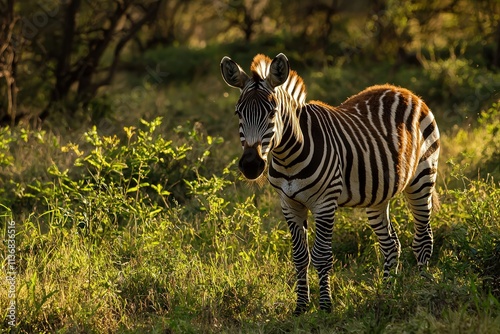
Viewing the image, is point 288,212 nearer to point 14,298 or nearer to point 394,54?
point 14,298

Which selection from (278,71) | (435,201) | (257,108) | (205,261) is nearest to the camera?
(257,108)

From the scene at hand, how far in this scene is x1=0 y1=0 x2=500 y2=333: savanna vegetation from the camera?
562 cm

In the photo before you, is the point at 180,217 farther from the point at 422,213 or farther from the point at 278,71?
the point at 278,71

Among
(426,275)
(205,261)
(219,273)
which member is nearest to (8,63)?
(205,261)

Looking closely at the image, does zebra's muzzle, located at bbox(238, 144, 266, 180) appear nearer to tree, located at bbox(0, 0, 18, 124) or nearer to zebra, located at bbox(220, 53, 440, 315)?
zebra, located at bbox(220, 53, 440, 315)

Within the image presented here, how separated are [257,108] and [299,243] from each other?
1181mm

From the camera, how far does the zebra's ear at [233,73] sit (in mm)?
5719

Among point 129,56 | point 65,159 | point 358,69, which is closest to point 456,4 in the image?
point 358,69

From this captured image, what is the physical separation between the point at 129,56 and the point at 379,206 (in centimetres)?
1393

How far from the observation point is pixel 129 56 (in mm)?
19859

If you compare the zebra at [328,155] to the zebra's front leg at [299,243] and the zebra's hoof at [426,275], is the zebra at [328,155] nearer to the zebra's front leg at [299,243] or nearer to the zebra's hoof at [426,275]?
the zebra's front leg at [299,243]

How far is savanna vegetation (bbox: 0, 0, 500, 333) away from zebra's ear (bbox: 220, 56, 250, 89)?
1044 mm

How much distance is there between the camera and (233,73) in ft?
18.9

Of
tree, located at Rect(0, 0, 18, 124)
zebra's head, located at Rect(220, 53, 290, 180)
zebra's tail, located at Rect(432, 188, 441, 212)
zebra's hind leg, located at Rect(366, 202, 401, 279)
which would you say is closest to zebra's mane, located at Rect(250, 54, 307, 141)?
zebra's head, located at Rect(220, 53, 290, 180)
